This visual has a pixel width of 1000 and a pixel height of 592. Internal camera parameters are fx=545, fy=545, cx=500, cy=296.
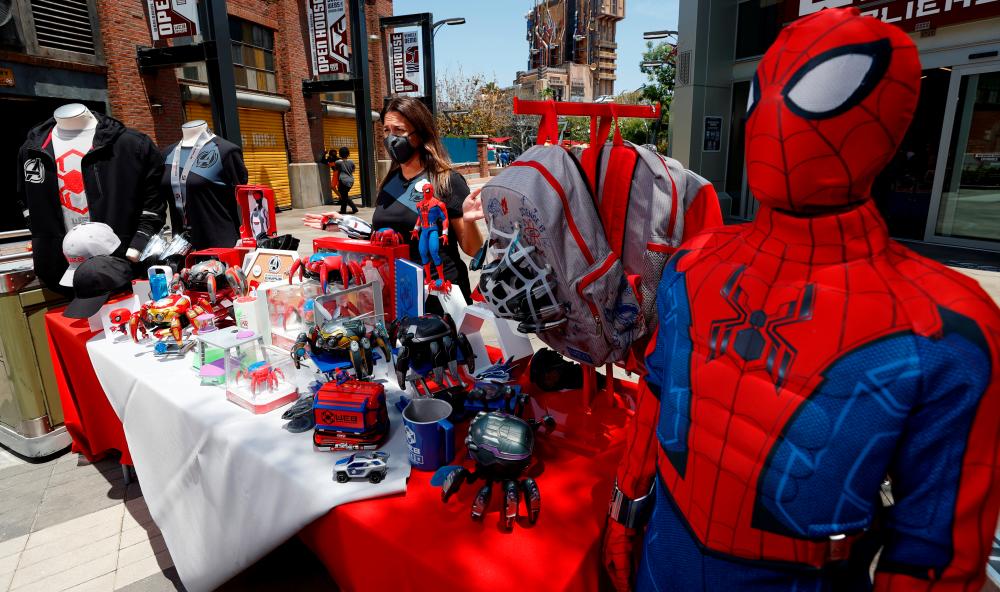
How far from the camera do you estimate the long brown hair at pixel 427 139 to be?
7.59 ft

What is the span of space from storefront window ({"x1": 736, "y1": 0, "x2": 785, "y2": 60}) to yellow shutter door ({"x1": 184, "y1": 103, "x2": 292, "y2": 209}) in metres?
9.92

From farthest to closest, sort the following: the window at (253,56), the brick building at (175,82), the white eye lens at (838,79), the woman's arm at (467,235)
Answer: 1. the window at (253,56)
2. the brick building at (175,82)
3. the woman's arm at (467,235)
4. the white eye lens at (838,79)

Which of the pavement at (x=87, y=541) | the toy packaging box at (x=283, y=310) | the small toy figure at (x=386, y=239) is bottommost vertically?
the pavement at (x=87, y=541)

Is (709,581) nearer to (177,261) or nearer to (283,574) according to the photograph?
(283,574)

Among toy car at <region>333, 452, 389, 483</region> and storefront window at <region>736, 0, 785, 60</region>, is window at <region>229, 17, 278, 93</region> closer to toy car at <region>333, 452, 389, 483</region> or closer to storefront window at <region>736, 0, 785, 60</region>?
storefront window at <region>736, 0, 785, 60</region>

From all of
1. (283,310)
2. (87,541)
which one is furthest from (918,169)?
(87,541)

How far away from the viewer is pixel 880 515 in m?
0.78

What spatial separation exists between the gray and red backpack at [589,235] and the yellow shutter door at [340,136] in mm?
14819

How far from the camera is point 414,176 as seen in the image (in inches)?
93.9

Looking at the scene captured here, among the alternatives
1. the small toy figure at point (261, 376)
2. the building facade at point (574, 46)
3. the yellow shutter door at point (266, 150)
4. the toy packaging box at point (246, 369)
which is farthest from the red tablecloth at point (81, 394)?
the building facade at point (574, 46)

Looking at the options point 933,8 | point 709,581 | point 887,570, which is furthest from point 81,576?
point 933,8

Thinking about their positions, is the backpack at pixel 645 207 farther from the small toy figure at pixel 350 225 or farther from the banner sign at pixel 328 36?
the banner sign at pixel 328 36

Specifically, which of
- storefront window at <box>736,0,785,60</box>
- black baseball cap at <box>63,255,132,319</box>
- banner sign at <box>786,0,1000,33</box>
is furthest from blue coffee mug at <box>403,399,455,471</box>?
storefront window at <box>736,0,785,60</box>

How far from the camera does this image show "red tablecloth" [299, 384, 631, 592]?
43.7 inches
